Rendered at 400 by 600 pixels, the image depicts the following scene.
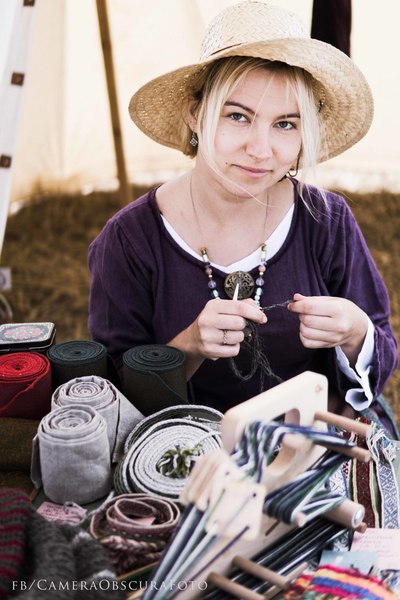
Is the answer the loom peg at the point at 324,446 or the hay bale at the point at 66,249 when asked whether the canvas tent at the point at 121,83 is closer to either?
the hay bale at the point at 66,249

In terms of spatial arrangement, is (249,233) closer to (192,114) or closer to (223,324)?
(192,114)

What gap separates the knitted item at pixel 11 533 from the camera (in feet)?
2.97

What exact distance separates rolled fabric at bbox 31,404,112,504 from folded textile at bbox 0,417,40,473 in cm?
7

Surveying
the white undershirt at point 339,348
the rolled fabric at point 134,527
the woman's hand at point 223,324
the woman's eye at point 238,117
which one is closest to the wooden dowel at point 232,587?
the rolled fabric at point 134,527

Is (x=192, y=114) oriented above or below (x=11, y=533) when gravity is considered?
above

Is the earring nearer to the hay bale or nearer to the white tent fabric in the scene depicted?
the white tent fabric

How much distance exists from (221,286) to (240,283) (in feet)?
0.15

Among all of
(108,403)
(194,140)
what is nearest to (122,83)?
(194,140)

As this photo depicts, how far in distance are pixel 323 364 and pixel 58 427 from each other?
0.78 meters

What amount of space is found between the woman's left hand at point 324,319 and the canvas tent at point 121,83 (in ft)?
7.07

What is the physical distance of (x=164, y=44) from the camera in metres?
3.61

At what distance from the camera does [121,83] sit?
12.4 feet

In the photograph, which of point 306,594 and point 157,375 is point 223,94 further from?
point 306,594

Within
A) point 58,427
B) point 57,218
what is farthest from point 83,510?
point 57,218
